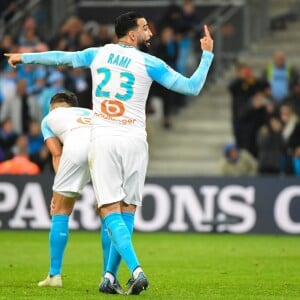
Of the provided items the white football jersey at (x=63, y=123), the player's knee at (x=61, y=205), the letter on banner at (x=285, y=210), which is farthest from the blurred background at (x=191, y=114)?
the player's knee at (x=61, y=205)

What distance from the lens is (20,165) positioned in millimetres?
23156

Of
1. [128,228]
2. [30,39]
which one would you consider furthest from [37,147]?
[128,228]

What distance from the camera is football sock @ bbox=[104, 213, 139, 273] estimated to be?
430 inches

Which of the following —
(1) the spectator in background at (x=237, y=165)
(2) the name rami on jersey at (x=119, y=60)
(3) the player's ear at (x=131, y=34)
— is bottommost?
(1) the spectator in background at (x=237, y=165)

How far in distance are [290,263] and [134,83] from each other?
5.11 meters

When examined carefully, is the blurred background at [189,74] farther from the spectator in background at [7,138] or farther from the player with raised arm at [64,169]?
the player with raised arm at [64,169]

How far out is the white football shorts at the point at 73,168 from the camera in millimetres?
12328

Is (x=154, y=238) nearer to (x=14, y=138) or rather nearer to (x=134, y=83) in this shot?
(x=14, y=138)

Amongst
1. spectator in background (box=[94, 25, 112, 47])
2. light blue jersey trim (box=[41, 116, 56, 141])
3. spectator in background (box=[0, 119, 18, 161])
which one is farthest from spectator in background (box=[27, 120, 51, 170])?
light blue jersey trim (box=[41, 116, 56, 141])

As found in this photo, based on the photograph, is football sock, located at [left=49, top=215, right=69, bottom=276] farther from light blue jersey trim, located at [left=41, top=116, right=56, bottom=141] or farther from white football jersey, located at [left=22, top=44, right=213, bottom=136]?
white football jersey, located at [left=22, top=44, right=213, bottom=136]

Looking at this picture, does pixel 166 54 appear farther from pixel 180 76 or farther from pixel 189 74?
pixel 180 76

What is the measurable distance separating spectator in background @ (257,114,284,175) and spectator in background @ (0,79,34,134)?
4.96 metres

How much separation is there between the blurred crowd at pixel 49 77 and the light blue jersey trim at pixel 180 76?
13.0 metres

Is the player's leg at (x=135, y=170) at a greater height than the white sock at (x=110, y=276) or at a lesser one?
greater
